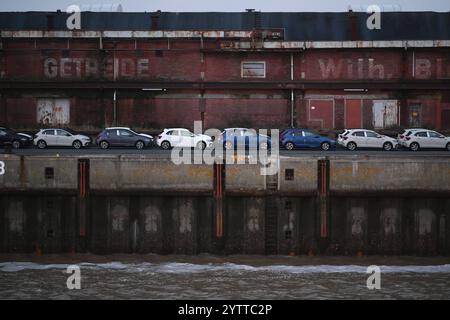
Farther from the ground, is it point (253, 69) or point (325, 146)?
point (253, 69)

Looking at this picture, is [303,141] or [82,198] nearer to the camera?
[82,198]

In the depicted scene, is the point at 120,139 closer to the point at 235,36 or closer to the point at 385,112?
the point at 235,36

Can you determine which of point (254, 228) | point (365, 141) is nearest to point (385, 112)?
point (365, 141)

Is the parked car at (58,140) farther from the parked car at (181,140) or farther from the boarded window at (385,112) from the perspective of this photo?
the boarded window at (385,112)

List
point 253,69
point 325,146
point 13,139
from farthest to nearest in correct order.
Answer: point 253,69 < point 13,139 < point 325,146

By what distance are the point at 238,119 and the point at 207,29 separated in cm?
650

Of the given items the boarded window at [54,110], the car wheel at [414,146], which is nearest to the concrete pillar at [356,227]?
the car wheel at [414,146]

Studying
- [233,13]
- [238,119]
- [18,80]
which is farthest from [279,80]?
[18,80]

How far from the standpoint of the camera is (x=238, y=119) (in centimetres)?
4591

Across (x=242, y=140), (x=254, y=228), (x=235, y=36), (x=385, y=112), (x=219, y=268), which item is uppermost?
(x=235, y=36)

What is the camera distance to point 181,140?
39.8 meters

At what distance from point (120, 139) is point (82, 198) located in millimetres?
15258

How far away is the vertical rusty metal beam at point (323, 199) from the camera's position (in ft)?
80.5
